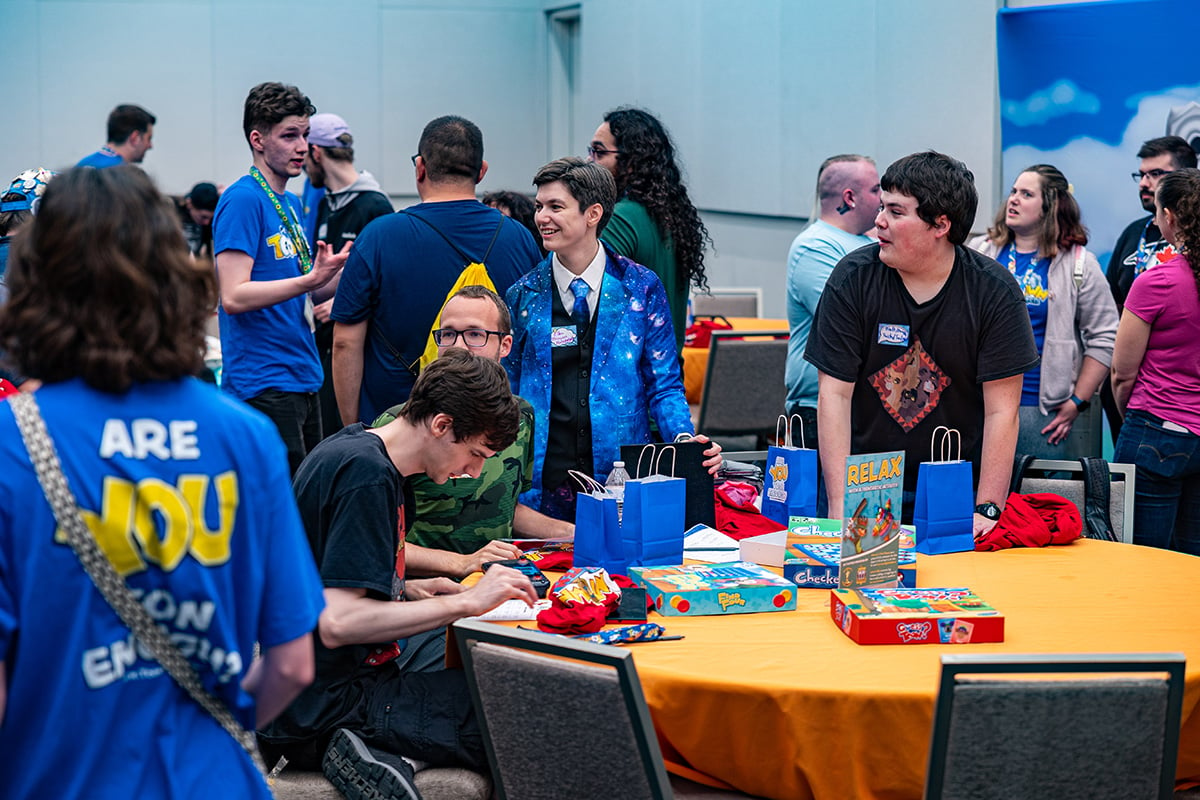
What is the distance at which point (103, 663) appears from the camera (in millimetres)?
1328

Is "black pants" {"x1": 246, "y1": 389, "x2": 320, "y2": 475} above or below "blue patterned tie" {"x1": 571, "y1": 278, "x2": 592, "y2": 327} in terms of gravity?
below

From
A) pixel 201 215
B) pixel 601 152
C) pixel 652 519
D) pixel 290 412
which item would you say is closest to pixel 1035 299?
pixel 601 152

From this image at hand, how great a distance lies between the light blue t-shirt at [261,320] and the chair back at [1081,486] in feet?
7.76

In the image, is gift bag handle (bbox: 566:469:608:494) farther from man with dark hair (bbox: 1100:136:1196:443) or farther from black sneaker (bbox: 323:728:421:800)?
man with dark hair (bbox: 1100:136:1196:443)

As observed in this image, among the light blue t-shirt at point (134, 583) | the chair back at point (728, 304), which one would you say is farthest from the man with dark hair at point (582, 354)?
the chair back at point (728, 304)

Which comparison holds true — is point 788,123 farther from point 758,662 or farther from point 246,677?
point 246,677

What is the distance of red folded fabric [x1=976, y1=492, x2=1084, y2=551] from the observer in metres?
2.99

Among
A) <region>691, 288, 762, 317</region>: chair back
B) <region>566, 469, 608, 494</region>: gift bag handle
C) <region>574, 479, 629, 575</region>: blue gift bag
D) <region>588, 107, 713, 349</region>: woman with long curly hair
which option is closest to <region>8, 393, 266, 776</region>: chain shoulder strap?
<region>574, 479, 629, 575</region>: blue gift bag

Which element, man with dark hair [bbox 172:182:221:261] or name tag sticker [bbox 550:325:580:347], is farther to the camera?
A: man with dark hair [bbox 172:182:221:261]

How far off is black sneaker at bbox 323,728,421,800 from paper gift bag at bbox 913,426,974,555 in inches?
51.6

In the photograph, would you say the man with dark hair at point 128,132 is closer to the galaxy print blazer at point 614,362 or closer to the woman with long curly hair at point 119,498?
the galaxy print blazer at point 614,362

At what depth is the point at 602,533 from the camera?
266 cm

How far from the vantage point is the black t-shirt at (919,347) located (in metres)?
3.14

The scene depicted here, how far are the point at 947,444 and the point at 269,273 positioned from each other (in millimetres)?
2228
